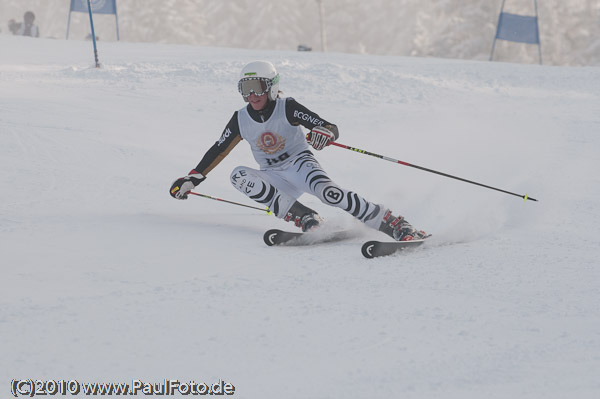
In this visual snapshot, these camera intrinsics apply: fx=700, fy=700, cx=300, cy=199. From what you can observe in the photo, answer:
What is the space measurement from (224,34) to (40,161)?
39960 millimetres

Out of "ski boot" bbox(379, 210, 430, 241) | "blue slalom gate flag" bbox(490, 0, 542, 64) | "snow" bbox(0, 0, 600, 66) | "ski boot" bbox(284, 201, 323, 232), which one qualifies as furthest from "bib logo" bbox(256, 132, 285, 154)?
"snow" bbox(0, 0, 600, 66)

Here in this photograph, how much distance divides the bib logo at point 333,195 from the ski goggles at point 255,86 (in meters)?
0.80

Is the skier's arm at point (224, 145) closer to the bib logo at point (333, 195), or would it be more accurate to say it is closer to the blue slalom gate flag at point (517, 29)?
the bib logo at point (333, 195)

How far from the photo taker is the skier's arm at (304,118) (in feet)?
15.6

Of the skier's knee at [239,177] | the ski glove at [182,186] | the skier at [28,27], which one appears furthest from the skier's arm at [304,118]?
the skier at [28,27]

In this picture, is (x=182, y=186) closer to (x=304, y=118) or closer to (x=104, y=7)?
(x=304, y=118)

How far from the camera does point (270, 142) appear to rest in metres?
4.91

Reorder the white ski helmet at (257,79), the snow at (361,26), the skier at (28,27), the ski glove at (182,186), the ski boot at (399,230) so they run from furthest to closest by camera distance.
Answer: the snow at (361,26) → the skier at (28,27) → the ski glove at (182,186) → the white ski helmet at (257,79) → the ski boot at (399,230)

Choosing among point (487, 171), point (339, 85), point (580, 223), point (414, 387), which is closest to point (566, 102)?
point (339, 85)

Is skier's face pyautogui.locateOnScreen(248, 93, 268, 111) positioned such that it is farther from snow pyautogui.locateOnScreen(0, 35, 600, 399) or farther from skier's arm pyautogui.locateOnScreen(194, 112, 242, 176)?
snow pyautogui.locateOnScreen(0, 35, 600, 399)

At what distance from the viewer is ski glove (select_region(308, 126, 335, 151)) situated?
458cm

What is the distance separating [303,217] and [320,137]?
0.59 meters

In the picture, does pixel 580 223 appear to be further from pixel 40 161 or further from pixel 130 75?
pixel 130 75

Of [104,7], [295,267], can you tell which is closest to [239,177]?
[295,267]
